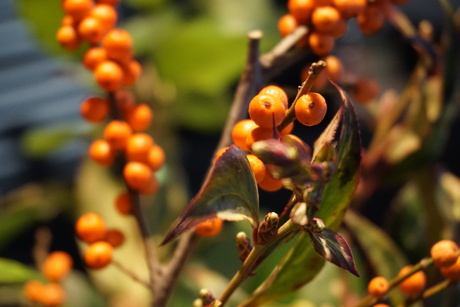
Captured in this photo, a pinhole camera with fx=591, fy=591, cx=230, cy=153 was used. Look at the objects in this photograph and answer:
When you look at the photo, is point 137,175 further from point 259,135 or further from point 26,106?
point 26,106

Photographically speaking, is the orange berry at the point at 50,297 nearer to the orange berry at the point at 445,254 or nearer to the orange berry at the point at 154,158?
the orange berry at the point at 154,158

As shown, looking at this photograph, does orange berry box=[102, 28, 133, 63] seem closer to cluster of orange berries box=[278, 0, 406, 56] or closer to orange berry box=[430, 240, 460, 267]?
cluster of orange berries box=[278, 0, 406, 56]

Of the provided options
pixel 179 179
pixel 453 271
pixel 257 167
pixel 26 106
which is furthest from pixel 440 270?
pixel 26 106

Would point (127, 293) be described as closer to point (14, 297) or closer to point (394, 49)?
point (14, 297)

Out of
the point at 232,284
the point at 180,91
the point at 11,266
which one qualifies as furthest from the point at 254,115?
the point at 180,91

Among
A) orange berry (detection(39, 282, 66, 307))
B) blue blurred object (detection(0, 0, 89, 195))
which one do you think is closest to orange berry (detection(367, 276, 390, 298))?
orange berry (detection(39, 282, 66, 307))

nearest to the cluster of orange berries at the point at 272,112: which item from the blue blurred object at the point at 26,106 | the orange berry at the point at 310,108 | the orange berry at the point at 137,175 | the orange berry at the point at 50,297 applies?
the orange berry at the point at 310,108

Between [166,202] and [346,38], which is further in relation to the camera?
[346,38]
